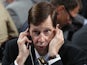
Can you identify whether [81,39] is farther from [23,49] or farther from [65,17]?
Answer: [23,49]

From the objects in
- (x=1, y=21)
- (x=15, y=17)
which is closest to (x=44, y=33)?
(x=1, y=21)

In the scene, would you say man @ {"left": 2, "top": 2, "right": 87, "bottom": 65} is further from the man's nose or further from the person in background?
the person in background

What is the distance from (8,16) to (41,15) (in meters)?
1.74

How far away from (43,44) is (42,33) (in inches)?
3.4

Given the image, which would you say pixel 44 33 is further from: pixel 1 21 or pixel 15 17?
pixel 15 17

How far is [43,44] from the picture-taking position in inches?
107

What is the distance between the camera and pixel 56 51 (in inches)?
112

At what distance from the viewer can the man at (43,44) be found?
2.72 meters

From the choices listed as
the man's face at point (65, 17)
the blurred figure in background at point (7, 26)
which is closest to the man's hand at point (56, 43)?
the man's face at point (65, 17)

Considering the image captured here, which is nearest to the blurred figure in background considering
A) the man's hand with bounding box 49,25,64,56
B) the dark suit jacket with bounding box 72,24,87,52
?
the dark suit jacket with bounding box 72,24,87,52

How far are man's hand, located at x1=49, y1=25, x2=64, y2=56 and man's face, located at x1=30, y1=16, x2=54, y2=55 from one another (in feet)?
0.16

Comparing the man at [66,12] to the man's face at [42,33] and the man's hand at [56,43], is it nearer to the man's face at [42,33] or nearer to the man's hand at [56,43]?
the man's hand at [56,43]

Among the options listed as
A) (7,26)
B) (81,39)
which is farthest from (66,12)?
(7,26)

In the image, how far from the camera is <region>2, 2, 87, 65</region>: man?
8.94 feet
